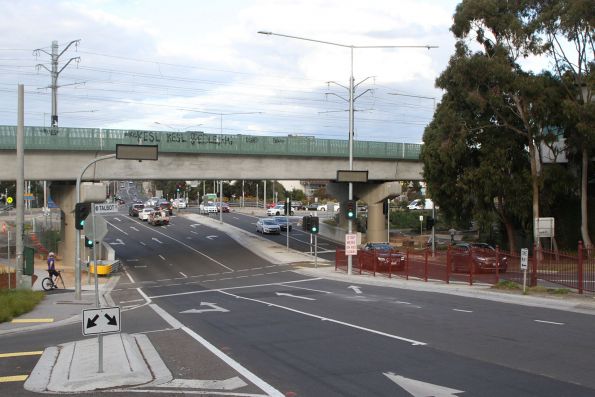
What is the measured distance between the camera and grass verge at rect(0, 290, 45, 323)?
Answer: 59.2ft

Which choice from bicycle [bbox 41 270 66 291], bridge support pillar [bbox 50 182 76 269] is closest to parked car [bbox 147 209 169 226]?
bridge support pillar [bbox 50 182 76 269]

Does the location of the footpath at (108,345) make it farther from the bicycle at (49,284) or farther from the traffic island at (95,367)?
the bicycle at (49,284)

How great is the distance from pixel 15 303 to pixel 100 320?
11.0 m

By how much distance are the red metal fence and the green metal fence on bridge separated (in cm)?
1542

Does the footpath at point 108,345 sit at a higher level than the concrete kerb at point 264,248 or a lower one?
higher

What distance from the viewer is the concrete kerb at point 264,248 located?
48.1 meters

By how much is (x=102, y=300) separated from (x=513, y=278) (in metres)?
16.1

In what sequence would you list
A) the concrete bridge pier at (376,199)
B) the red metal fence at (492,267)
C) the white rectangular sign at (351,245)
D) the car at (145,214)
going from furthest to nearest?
the car at (145,214), the concrete bridge pier at (376,199), the white rectangular sign at (351,245), the red metal fence at (492,267)

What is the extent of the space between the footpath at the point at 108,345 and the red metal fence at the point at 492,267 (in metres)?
0.78

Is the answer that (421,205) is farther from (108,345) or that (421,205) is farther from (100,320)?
(100,320)

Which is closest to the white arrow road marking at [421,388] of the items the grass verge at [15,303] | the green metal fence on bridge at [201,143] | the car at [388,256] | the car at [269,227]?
the grass verge at [15,303]

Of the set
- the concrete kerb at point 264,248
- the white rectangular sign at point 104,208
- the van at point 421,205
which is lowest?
the concrete kerb at point 264,248

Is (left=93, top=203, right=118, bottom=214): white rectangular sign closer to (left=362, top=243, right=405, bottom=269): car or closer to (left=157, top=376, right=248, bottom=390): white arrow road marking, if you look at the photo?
(left=157, top=376, right=248, bottom=390): white arrow road marking

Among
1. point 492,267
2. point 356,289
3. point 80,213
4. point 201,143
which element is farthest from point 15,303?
point 201,143
